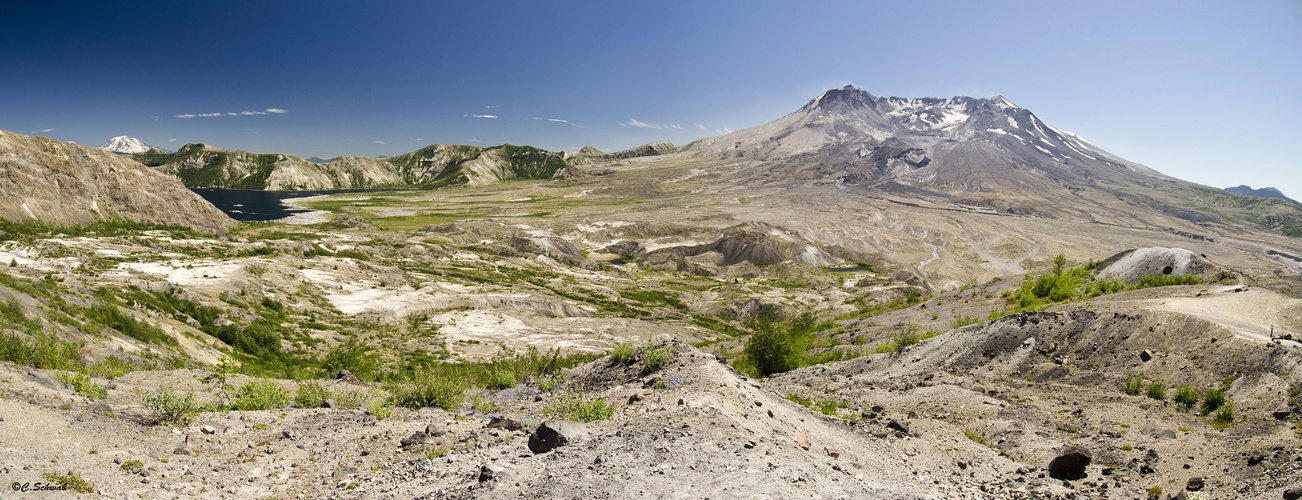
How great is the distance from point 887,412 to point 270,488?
12.2 metres

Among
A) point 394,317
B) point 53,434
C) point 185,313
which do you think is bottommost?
point 394,317

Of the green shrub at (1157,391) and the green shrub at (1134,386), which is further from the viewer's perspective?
the green shrub at (1134,386)

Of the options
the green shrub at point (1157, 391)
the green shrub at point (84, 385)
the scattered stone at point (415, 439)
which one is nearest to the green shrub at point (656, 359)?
the scattered stone at point (415, 439)

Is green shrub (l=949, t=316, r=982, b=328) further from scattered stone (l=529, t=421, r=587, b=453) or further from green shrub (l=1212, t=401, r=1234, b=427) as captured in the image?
scattered stone (l=529, t=421, r=587, b=453)

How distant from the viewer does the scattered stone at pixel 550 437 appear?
23.7 feet

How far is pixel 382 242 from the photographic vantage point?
2175 inches

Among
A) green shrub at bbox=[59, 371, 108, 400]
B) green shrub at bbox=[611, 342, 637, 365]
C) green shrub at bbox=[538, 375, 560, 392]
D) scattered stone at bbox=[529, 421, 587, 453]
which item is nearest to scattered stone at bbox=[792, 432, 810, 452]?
scattered stone at bbox=[529, 421, 587, 453]

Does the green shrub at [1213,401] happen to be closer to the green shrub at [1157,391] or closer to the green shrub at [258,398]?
the green shrub at [1157,391]

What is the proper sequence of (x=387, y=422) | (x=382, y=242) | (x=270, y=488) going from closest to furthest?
(x=270, y=488)
(x=387, y=422)
(x=382, y=242)

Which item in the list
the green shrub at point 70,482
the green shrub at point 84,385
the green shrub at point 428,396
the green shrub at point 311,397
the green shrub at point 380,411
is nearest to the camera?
the green shrub at point 70,482

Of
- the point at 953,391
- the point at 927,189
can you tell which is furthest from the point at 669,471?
the point at 927,189

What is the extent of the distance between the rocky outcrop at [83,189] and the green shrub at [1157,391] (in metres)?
63.2

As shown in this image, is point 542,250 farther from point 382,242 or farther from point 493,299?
point 493,299

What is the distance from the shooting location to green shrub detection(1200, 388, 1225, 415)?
9.84m
